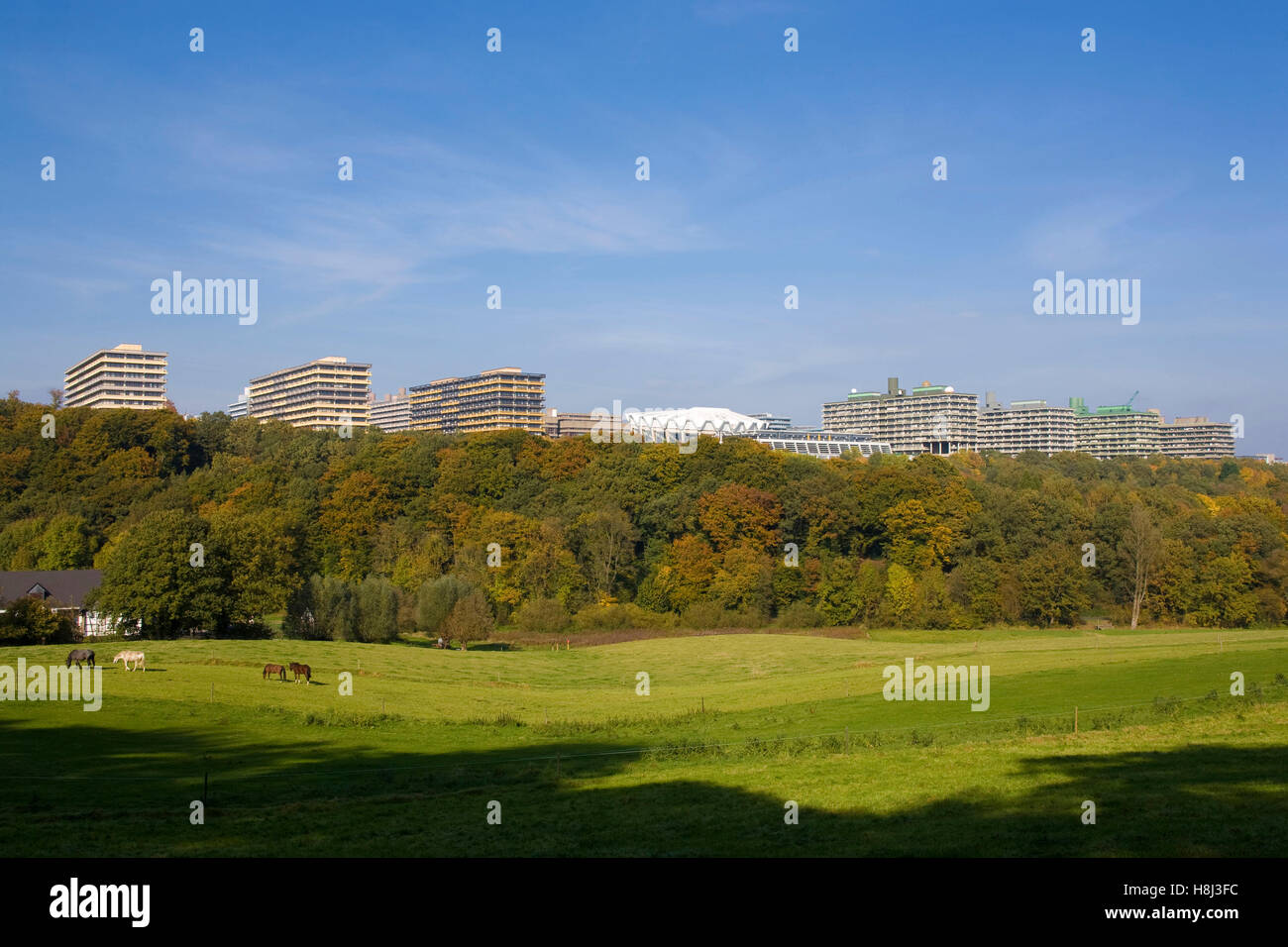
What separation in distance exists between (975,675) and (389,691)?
31.0 meters

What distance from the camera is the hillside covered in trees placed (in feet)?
296

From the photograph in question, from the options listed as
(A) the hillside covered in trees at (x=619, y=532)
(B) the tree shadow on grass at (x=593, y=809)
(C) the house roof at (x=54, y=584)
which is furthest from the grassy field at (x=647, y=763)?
(A) the hillside covered in trees at (x=619, y=532)

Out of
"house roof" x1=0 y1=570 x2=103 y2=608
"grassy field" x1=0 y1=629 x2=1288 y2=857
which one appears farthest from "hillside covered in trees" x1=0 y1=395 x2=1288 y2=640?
"grassy field" x1=0 y1=629 x2=1288 y2=857

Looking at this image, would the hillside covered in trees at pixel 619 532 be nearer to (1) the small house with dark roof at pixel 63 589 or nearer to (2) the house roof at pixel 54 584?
(2) the house roof at pixel 54 584

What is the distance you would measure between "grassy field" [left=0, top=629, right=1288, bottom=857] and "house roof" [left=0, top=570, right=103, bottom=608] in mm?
26598

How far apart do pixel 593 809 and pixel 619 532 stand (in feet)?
262

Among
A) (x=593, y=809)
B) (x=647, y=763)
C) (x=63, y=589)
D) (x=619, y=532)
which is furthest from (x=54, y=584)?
(x=593, y=809)

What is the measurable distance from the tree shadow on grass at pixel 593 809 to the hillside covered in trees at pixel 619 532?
46.8 meters

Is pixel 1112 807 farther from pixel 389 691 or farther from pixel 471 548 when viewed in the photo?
pixel 471 548

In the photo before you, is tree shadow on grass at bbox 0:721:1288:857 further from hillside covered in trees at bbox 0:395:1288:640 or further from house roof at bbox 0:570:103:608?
house roof at bbox 0:570:103:608

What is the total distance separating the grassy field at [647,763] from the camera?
20.1 metres
